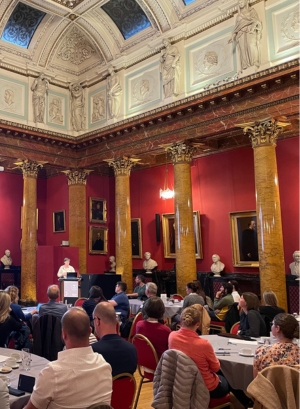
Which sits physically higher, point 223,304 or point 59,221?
point 59,221

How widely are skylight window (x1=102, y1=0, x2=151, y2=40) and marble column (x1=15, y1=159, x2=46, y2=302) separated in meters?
5.85

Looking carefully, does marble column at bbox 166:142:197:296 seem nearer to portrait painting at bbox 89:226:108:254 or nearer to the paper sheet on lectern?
the paper sheet on lectern

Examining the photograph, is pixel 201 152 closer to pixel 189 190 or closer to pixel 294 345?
pixel 189 190

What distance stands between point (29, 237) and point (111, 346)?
1138cm

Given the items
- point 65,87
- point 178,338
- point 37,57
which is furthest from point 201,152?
point 178,338

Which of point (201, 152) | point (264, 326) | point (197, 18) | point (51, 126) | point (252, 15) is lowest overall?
point (264, 326)

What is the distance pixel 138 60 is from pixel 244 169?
17.9ft

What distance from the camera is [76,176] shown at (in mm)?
15719

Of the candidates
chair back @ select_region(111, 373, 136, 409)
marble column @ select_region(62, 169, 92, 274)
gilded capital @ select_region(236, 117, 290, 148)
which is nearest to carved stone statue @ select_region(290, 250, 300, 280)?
gilded capital @ select_region(236, 117, 290, 148)

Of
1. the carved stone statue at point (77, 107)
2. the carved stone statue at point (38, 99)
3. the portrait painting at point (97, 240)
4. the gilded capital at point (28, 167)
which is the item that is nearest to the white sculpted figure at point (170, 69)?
the carved stone statue at point (77, 107)

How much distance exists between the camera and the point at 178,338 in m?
3.86

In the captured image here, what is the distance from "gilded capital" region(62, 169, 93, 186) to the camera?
51.6 ft

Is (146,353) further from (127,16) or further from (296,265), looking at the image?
(127,16)

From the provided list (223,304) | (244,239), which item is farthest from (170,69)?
(223,304)
